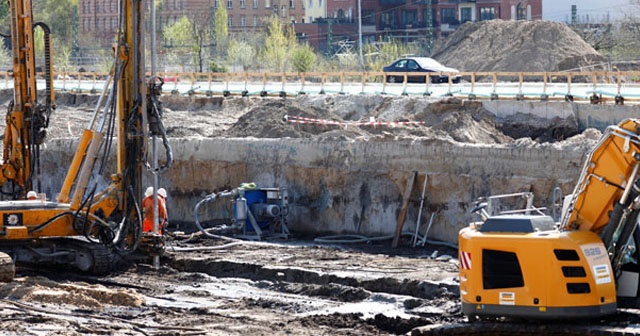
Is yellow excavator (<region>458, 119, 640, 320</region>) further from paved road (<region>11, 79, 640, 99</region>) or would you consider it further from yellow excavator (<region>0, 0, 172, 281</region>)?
paved road (<region>11, 79, 640, 99</region>)

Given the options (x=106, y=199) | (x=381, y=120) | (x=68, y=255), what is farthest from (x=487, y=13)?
(x=106, y=199)

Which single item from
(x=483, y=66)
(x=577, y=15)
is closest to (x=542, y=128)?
(x=483, y=66)

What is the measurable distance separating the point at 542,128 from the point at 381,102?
6012mm

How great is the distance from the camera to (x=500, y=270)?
12.1 meters

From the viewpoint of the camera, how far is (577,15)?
82.9 metres

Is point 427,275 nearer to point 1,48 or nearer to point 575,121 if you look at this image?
point 575,121

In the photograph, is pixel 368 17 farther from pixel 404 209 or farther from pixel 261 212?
A: pixel 404 209

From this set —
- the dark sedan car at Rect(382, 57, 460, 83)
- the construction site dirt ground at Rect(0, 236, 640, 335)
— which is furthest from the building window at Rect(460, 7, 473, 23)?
the construction site dirt ground at Rect(0, 236, 640, 335)

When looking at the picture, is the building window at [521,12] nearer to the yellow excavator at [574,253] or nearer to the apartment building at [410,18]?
the apartment building at [410,18]

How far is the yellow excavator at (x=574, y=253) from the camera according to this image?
1170 cm

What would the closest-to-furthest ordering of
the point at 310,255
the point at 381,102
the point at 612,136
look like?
the point at 612,136
the point at 310,255
the point at 381,102

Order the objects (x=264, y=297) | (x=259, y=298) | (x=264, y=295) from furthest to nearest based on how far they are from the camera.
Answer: (x=264, y=295) → (x=264, y=297) → (x=259, y=298)

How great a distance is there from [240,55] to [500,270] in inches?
2345

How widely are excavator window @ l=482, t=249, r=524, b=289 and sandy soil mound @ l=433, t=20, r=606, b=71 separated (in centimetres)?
4060
